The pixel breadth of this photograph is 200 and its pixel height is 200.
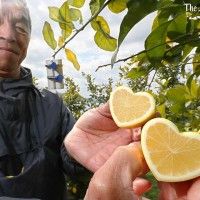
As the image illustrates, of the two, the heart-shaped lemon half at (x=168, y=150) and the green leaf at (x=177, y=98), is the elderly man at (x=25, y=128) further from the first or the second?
the heart-shaped lemon half at (x=168, y=150)

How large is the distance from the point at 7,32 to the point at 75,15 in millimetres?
701

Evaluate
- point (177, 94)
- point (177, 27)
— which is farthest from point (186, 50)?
point (177, 94)

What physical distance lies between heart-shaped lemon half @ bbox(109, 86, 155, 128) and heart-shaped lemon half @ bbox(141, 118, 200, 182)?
0.05 m

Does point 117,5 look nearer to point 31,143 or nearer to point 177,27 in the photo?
point 177,27

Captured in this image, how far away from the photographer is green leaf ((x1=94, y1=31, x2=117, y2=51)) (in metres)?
0.74

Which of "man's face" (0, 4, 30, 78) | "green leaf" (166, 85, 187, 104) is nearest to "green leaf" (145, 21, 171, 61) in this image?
"green leaf" (166, 85, 187, 104)

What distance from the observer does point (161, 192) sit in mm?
577

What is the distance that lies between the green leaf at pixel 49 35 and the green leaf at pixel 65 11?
4 cm

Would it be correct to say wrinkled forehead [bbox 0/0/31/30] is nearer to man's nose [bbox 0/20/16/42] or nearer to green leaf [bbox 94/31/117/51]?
man's nose [bbox 0/20/16/42]

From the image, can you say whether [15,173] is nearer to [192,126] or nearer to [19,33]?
[19,33]

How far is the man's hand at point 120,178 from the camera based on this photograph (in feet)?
1.64

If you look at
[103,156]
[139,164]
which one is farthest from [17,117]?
[139,164]

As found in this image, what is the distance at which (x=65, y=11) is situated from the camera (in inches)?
28.5

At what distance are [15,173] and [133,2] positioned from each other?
35.1 inches
